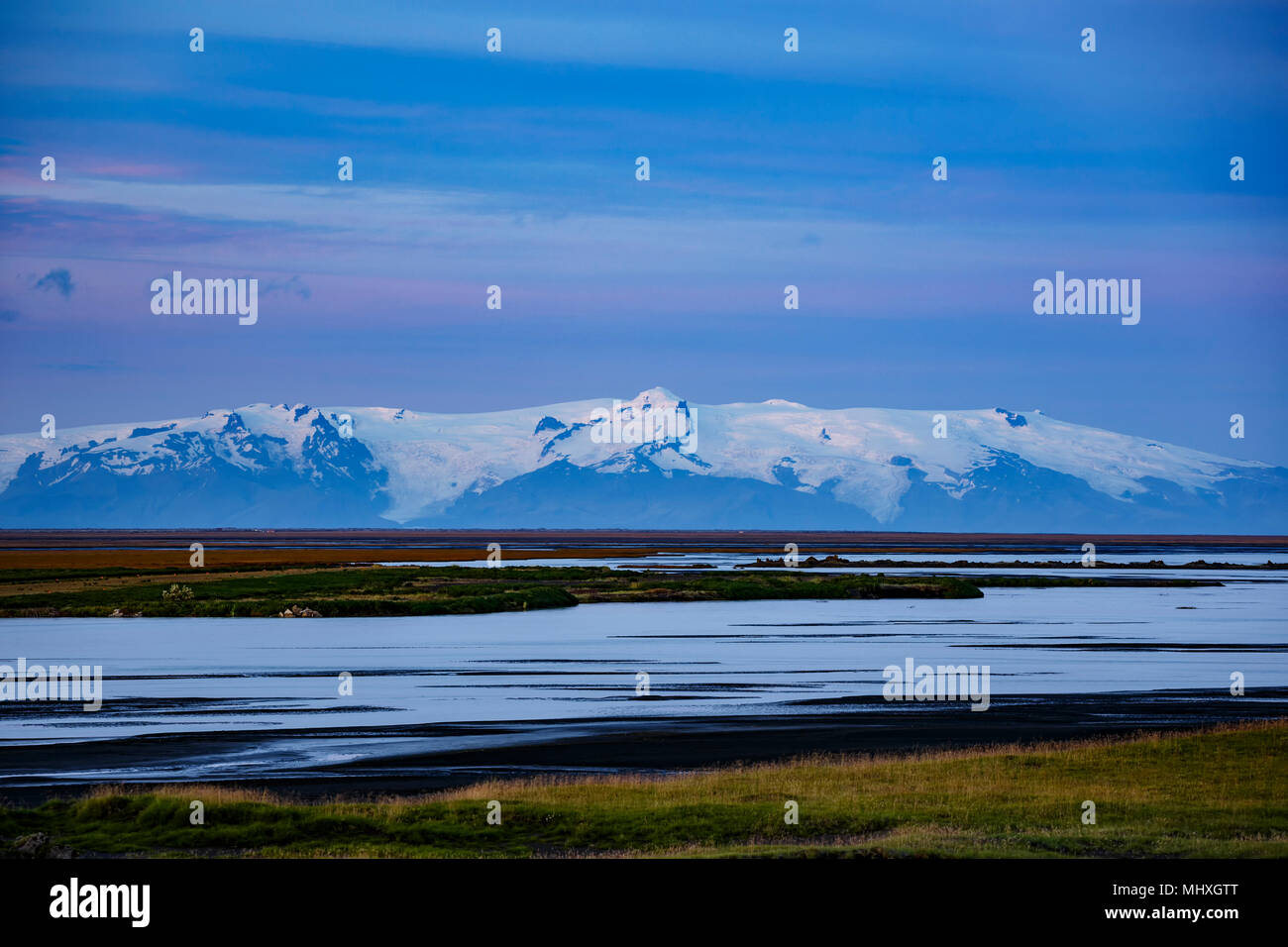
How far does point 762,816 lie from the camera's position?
979 inches

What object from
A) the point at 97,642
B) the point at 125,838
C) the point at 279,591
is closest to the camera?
the point at 125,838

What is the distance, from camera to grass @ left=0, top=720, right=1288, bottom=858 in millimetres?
21875

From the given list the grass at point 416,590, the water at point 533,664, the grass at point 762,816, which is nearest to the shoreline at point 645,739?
the water at point 533,664

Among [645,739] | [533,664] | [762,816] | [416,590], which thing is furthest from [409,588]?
[762,816]

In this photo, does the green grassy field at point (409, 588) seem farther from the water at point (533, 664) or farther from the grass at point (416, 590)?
the water at point (533, 664)

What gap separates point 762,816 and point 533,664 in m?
32.5

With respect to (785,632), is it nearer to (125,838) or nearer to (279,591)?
(279,591)

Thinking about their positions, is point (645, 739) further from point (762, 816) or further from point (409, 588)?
point (409, 588)

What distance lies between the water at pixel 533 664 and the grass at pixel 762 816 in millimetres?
6522

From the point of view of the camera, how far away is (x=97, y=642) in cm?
6456

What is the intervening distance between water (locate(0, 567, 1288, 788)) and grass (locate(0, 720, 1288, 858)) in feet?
21.4
